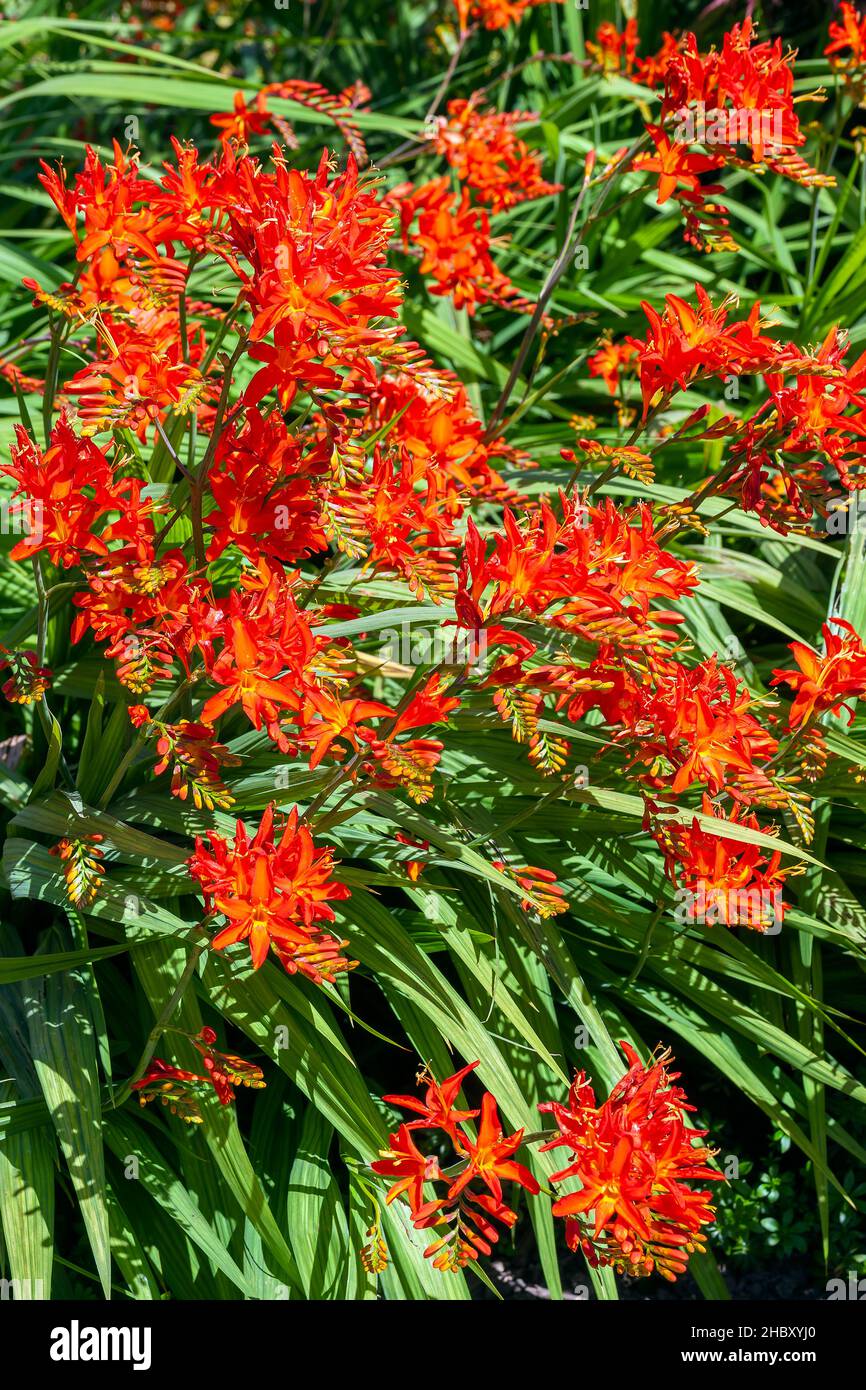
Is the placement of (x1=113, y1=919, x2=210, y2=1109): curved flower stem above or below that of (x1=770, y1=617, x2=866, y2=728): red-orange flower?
below

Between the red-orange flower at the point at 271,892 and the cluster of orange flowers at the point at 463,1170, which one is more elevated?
the red-orange flower at the point at 271,892

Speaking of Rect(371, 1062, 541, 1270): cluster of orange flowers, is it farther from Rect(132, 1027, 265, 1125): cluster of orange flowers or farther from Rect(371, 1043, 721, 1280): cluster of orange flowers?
Rect(132, 1027, 265, 1125): cluster of orange flowers

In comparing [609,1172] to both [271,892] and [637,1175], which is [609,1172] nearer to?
[637,1175]

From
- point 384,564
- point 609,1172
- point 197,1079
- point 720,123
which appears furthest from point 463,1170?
point 720,123

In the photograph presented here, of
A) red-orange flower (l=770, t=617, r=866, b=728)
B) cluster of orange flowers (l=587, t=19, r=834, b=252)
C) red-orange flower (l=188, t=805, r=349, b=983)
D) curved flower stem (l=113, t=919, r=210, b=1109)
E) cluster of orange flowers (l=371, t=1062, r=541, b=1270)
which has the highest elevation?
cluster of orange flowers (l=587, t=19, r=834, b=252)

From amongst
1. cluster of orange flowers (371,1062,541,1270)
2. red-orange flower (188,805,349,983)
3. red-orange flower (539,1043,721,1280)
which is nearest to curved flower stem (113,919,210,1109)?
red-orange flower (188,805,349,983)

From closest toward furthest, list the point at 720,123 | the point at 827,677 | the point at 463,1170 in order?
the point at 463,1170 < the point at 827,677 < the point at 720,123

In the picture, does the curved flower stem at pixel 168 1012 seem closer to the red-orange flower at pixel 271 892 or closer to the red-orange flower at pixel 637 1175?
the red-orange flower at pixel 271 892

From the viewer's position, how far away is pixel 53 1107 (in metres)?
1.55

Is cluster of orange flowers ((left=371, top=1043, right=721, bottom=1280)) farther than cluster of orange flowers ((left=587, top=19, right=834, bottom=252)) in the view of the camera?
No

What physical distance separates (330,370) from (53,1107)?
950mm

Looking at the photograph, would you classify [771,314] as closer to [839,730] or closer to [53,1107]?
[839,730]

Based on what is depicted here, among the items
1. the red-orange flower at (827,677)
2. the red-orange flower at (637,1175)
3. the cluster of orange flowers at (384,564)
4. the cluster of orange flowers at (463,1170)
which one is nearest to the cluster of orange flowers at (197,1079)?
the cluster of orange flowers at (384,564)
